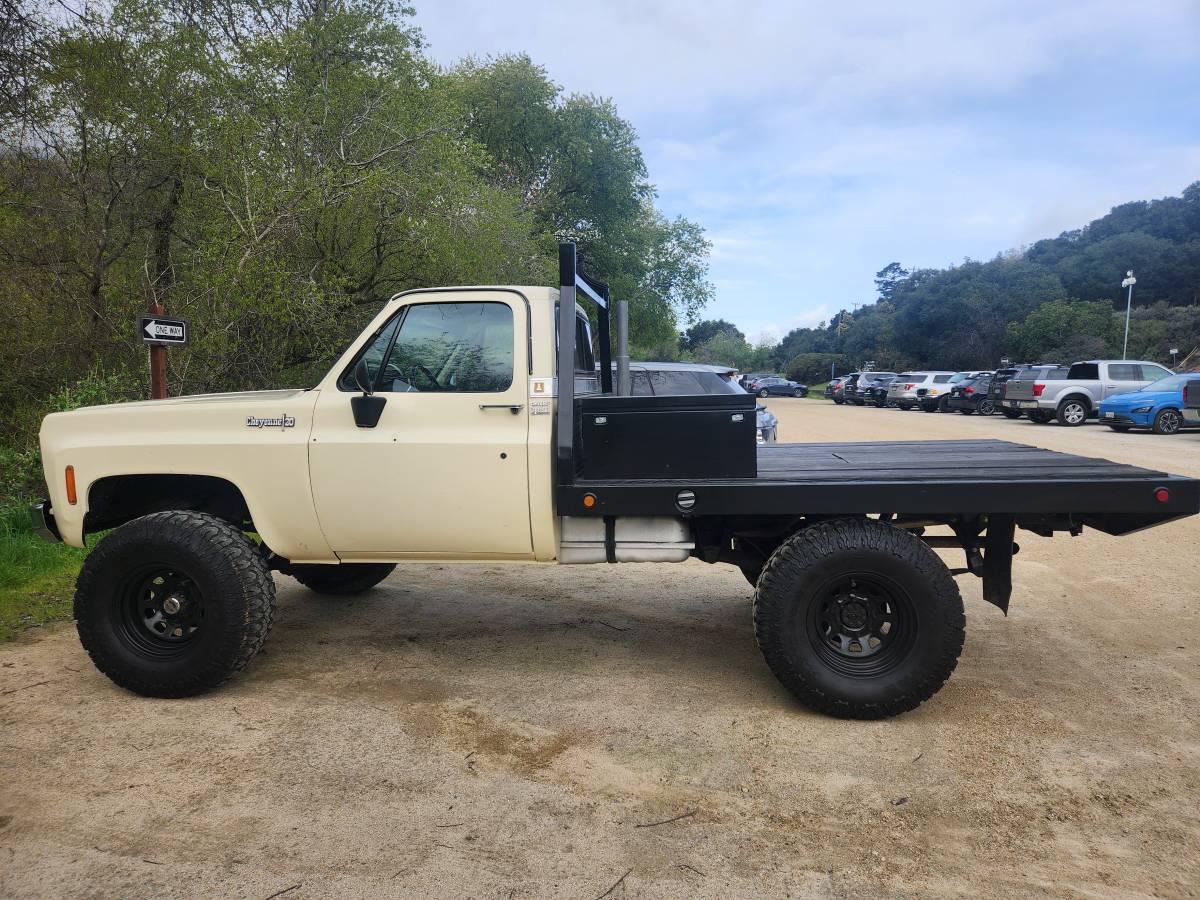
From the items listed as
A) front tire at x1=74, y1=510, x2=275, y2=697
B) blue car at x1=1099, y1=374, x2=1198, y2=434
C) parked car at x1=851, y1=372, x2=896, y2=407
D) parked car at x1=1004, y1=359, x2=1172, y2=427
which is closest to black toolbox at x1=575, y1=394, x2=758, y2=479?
front tire at x1=74, y1=510, x2=275, y2=697

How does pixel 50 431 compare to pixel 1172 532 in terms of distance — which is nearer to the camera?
pixel 50 431

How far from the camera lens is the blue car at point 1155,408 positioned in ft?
58.6

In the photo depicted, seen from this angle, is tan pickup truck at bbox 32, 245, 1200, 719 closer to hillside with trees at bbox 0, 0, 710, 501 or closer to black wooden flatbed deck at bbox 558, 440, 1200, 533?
black wooden flatbed deck at bbox 558, 440, 1200, 533

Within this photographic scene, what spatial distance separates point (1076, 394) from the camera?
21.7m

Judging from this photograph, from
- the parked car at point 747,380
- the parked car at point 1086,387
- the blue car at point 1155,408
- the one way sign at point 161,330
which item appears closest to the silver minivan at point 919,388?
the parked car at point 747,380

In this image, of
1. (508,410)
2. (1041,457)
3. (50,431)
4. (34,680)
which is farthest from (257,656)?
(1041,457)

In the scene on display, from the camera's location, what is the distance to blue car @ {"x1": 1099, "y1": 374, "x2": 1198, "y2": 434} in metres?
17.9

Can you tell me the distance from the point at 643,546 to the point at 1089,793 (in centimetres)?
216

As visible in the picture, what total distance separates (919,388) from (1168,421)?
575 inches

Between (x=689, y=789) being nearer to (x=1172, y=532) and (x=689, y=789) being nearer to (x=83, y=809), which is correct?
(x=83, y=809)

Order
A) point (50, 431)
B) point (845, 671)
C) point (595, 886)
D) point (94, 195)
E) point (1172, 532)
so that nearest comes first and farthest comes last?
point (595, 886) → point (845, 671) → point (50, 431) → point (1172, 532) → point (94, 195)

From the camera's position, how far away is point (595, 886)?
2.68m

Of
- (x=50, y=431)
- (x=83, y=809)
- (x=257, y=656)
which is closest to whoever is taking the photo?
(x=83, y=809)

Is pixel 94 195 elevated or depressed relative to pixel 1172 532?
elevated
